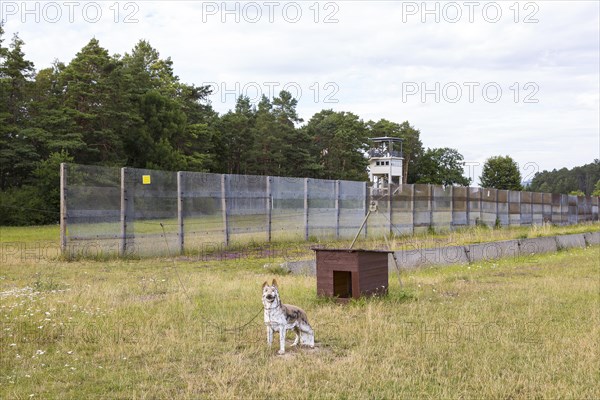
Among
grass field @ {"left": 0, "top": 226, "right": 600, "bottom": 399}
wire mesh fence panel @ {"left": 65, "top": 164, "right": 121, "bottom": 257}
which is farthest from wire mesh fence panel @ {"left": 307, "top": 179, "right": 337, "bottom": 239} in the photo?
grass field @ {"left": 0, "top": 226, "right": 600, "bottom": 399}

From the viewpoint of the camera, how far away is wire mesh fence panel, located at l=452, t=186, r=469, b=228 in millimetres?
32406

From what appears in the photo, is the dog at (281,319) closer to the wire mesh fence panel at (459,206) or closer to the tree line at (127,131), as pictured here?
the wire mesh fence panel at (459,206)

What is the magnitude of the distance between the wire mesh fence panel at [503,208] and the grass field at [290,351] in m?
23.6

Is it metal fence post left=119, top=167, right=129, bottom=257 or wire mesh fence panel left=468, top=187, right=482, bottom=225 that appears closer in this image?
metal fence post left=119, top=167, right=129, bottom=257

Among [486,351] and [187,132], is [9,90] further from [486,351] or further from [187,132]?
[486,351]

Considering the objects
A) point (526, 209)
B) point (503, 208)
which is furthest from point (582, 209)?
point (503, 208)

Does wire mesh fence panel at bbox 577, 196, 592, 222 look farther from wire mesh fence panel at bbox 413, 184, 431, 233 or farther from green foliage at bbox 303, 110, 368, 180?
green foliage at bbox 303, 110, 368, 180

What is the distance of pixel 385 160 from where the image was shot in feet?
282

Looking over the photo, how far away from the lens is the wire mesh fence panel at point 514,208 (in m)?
37.3

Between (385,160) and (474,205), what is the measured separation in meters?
52.2

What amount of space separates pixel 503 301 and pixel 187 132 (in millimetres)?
54767

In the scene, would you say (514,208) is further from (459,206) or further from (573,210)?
(573,210)

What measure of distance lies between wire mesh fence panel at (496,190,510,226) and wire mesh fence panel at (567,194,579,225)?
11.1 m

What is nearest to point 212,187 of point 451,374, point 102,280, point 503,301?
point 102,280
